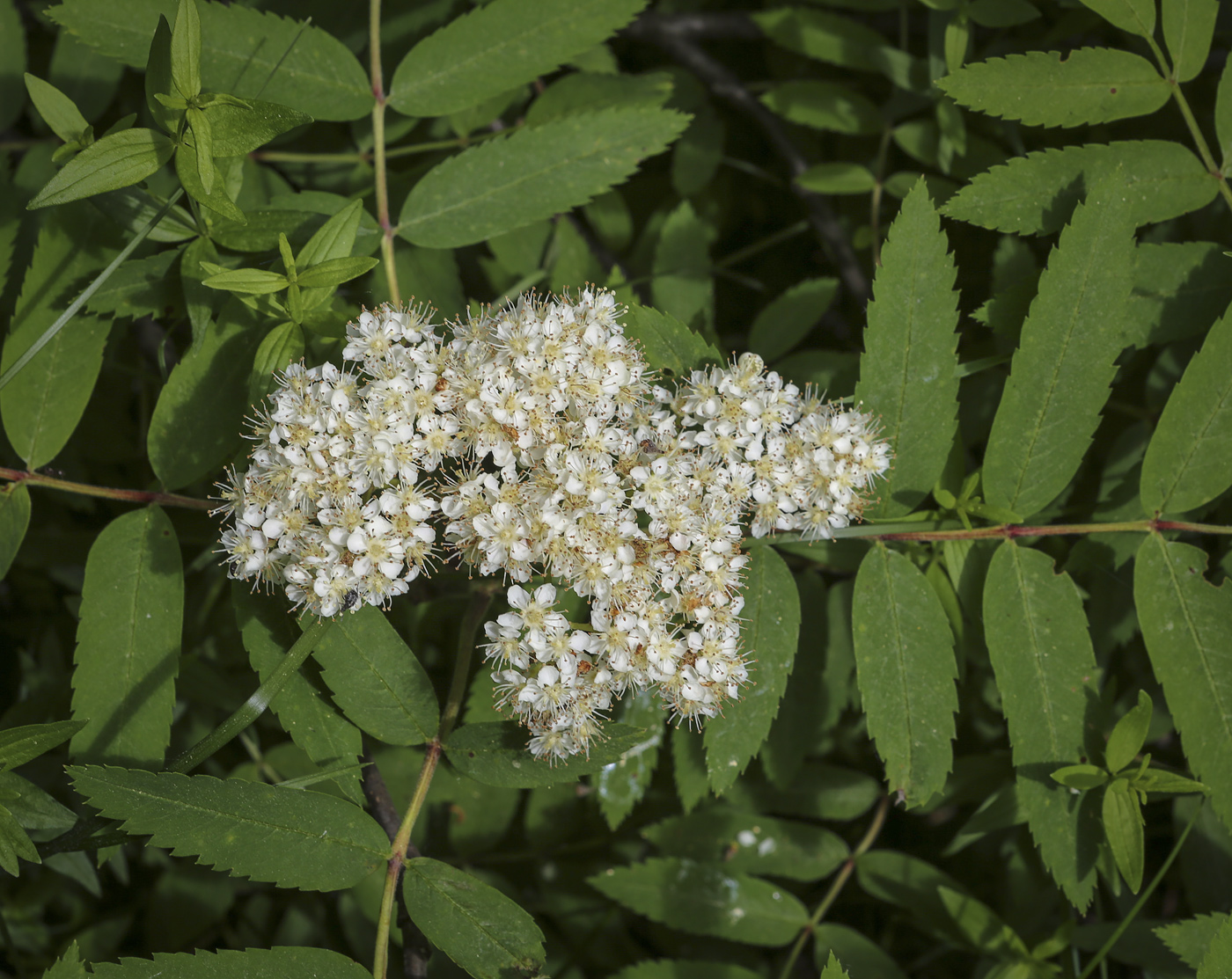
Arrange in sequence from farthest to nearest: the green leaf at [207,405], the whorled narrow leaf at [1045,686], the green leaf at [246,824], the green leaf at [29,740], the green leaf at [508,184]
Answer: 1. the green leaf at [508,184]
2. the green leaf at [207,405]
3. the whorled narrow leaf at [1045,686]
4. the green leaf at [29,740]
5. the green leaf at [246,824]

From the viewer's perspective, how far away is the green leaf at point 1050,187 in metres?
2.42

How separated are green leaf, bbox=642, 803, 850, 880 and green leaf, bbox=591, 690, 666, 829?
275 mm

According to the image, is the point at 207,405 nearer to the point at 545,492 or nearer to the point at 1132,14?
the point at 545,492

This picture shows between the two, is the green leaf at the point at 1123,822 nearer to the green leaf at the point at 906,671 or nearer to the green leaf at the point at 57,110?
the green leaf at the point at 906,671

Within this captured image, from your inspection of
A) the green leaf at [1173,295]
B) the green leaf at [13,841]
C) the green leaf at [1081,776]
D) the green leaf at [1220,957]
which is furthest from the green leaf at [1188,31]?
the green leaf at [13,841]

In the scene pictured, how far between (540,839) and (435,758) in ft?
3.38

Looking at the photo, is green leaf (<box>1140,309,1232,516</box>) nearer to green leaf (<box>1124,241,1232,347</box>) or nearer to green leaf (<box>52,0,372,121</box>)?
green leaf (<box>1124,241,1232,347</box>)

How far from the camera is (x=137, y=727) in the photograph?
2164mm

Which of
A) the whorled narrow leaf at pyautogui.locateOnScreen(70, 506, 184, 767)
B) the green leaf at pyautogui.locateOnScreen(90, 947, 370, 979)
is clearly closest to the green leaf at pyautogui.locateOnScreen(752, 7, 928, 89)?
the whorled narrow leaf at pyautogui.locateOnScreen(70, 506, 184, 767)

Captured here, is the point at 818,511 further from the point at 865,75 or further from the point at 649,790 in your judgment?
the point at 865,75

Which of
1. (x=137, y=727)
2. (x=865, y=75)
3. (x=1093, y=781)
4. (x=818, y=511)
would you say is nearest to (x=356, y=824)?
(x=137, y=727)

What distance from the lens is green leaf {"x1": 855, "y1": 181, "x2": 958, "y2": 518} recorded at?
7.41 feet

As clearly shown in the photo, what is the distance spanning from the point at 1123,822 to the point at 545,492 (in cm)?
174

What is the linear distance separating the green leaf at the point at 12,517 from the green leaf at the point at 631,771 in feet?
5.87
